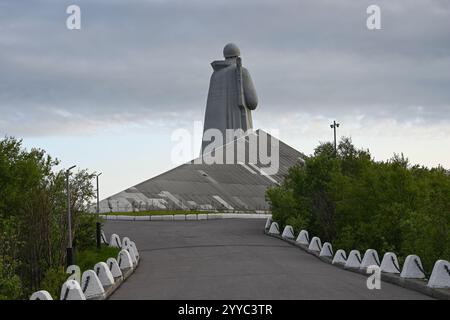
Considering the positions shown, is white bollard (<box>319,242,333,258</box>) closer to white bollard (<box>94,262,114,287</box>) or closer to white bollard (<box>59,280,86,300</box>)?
white bollard (<box>94,262,114,287</box>)

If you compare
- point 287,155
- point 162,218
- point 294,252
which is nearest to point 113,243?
point 294,252

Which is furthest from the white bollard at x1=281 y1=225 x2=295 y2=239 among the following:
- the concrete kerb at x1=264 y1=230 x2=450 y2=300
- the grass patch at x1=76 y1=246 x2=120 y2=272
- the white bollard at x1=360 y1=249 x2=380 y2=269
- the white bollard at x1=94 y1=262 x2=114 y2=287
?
the white bollard at x1=94 y1=262 x2=114 y2=287

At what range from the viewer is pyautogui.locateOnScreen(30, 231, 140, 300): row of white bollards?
42.2 feet

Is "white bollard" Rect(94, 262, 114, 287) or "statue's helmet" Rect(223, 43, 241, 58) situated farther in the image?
"statue's helmet" Rect(223, 43, 241, 58)

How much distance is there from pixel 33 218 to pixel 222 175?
47285 mm

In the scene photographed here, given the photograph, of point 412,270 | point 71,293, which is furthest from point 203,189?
point 71,293

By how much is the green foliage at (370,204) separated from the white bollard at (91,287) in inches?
368

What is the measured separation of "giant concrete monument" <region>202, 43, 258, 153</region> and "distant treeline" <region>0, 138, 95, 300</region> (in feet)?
171

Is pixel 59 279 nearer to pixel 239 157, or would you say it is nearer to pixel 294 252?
pixel 294 252

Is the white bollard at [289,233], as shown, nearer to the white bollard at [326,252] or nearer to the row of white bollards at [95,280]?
the white bollard at [326,252]

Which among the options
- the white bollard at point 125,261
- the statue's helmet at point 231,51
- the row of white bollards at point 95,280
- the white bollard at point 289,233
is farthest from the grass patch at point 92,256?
the statue's helmet at point 231,51

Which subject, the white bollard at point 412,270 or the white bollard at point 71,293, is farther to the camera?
the white bollard at point 412,270

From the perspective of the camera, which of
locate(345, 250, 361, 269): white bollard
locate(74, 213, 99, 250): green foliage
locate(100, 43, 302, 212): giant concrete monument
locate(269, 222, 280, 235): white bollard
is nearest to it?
locate(345, 250, 361, 269): white bollard

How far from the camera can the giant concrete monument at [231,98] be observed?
82875mm
